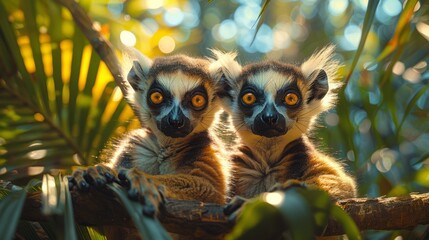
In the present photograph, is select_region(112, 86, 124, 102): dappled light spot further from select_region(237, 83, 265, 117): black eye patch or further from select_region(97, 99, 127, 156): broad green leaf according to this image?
select_region(237, 83, 265, 117): black eye patch

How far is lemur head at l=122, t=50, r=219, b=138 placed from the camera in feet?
14.9

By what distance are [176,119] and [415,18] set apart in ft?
6.34

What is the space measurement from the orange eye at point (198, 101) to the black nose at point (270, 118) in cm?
54

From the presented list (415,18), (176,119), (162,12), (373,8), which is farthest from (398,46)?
(162,12)

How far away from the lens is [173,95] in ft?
15.2

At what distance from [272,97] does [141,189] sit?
6.63 feet

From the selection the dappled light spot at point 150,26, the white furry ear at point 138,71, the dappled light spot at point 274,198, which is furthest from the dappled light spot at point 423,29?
the dappled light spot at point 150,26

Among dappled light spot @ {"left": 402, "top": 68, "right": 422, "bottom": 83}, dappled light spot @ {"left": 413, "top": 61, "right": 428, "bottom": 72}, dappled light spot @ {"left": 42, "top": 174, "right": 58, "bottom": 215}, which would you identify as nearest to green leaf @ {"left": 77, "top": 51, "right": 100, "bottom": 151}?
dappled light spot @ {"left": 42, "top": 174, "right": 58, "bottom": 215}

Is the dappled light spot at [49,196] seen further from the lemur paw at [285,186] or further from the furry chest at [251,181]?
the furry chest at [251,181]

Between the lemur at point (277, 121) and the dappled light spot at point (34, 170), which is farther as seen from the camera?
the lemur at point (277, 121)

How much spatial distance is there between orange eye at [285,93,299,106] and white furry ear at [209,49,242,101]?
1.63ft

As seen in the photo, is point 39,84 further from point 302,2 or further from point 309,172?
point 302,2

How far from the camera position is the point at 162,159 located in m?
4.56

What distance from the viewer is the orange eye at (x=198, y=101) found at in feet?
15.5
